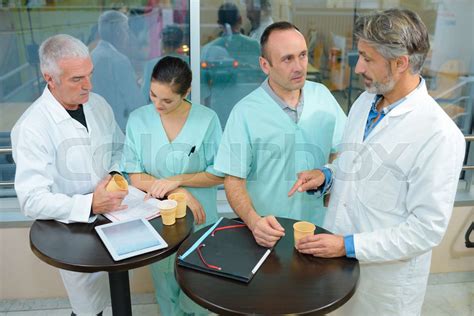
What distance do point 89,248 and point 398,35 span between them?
4.06 feet

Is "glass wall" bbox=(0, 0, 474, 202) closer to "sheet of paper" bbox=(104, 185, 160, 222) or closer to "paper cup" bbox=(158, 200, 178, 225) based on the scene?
"sheet of paper" bbox=(104, 185, 160, 222)

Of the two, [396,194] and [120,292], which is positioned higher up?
[396,194]

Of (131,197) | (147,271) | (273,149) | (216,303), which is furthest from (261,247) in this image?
A: (147,271)

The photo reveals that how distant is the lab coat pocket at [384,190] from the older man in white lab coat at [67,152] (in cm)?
94

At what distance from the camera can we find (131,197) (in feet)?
6.29

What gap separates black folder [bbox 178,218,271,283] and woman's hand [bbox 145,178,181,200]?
1.20ft

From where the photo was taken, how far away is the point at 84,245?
1547 millimetres

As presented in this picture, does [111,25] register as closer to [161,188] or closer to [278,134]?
[161,188]

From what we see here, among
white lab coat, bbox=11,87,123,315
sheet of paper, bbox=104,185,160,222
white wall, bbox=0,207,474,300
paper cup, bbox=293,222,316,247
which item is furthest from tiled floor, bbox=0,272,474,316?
paper cup, bbox=293,222,316,247

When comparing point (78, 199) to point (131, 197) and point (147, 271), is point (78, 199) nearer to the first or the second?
point (131, 197)

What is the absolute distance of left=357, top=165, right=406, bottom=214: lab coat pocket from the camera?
1460 mm

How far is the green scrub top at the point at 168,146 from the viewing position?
6.59 ft

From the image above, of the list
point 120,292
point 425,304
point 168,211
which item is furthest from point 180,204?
point 425,304

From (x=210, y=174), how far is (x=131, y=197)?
0.37 meters
